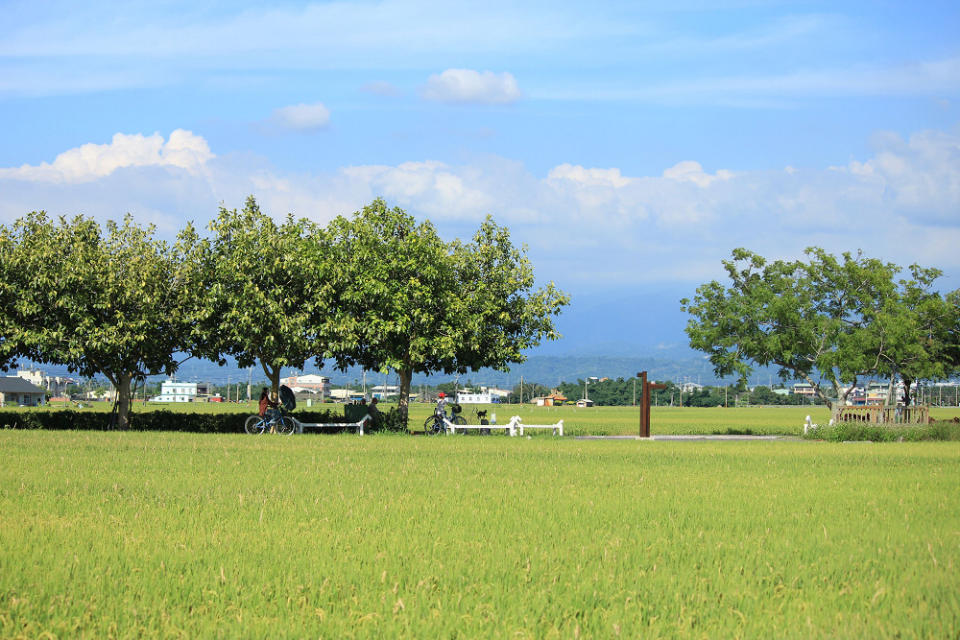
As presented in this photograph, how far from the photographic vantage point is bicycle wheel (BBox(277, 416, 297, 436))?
1423 inches

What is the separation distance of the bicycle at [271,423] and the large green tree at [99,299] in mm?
3961

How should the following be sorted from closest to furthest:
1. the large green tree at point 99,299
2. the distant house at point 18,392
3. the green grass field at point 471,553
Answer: the green grass field at point 471,553 → the large green tree at point 99,299 → the distant house at point 18,392

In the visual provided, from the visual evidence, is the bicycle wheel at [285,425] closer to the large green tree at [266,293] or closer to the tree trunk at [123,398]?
the large green tree at [266,293]

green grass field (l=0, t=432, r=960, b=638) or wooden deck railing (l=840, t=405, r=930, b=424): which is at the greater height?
wooden deck railing (l=840, t=405, r=930, b=424)

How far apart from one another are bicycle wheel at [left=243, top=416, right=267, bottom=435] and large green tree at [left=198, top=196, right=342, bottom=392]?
160 cm

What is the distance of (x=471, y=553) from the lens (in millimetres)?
9742

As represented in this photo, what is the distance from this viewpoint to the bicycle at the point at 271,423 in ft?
117

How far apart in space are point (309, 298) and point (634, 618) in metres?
31.8

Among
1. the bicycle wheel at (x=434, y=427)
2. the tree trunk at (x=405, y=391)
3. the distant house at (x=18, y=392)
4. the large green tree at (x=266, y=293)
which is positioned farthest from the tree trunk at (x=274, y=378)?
the distant house at (x=18, y=392)

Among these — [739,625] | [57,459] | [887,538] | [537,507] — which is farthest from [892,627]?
[57,459]

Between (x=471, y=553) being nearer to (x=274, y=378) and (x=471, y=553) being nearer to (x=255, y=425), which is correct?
(x=255, y=425)

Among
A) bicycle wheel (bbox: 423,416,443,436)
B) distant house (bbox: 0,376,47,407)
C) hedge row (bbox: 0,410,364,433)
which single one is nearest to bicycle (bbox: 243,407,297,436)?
hedge row (bbox: 0,410,364,433)

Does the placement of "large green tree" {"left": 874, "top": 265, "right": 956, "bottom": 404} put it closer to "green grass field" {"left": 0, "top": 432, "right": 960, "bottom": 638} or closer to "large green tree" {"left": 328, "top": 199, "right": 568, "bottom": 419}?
"large green tree" {"left": 328, "top": 199, "right": 568, "bottom": 419}

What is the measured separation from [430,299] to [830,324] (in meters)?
16.6
